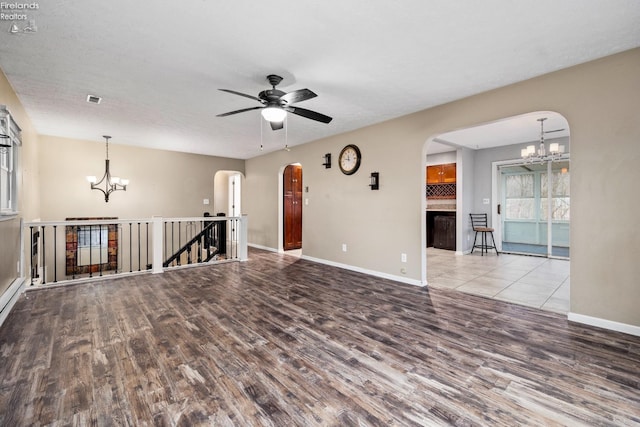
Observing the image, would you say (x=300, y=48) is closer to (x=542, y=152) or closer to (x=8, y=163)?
(x=8, y=163)

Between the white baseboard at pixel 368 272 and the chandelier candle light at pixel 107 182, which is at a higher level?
the chandelier candle light at pixel 107 182

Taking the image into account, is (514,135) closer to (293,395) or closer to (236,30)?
(236,30)

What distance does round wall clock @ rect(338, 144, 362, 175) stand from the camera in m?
5.24

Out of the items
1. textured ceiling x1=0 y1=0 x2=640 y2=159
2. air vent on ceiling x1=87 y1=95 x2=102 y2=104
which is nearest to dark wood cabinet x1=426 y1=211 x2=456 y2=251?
textured ceiling x1=0 y1=0 x2=640 y2=159

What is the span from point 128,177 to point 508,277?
8.10m

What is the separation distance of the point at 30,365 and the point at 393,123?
494 centimetres

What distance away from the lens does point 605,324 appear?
2785 mm

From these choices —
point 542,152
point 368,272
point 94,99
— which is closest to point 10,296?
point 94,99

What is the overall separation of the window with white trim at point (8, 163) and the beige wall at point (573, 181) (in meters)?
4.49

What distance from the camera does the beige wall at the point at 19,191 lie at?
10.3 ft

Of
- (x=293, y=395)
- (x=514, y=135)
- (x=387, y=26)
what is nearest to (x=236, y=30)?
(x=387, y=26)

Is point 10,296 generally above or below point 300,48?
below

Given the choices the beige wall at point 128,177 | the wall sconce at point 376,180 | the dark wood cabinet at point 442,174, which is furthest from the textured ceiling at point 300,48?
the dark wood cabinet at point 442,174

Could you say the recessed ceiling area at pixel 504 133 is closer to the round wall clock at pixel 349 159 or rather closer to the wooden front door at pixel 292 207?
the round wall clock at pixel 349 159
